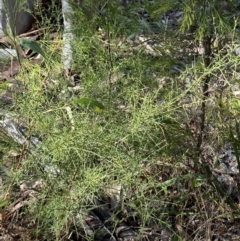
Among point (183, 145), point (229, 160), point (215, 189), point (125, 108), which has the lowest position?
point (229, 160)

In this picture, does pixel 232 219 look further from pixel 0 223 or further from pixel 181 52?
pixel 0 223

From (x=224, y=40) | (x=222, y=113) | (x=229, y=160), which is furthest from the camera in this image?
(x=229, y=160)

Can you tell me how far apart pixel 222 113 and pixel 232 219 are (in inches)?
14.7

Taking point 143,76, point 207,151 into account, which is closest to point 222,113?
point 207,151

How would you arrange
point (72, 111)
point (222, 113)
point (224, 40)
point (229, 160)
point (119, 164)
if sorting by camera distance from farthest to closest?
point (229, 160)
point (222, 113)
point (224, 40)
point (72, 111)
point (119, 164)

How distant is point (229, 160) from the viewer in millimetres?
2248

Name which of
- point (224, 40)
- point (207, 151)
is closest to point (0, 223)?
point (207, 151)

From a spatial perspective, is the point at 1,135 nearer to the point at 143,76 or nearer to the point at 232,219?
the point at 143,76

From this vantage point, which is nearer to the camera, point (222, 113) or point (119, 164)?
point (119, 164)

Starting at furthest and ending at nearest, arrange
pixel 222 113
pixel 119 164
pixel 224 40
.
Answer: pixel 222 113
pixel 224 40
pixel 119 164

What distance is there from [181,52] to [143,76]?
211 millimetres

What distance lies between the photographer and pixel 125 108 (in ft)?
5.88

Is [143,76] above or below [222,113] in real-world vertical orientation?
above

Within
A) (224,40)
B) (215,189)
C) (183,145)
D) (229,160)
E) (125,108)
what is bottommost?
(229,160)
